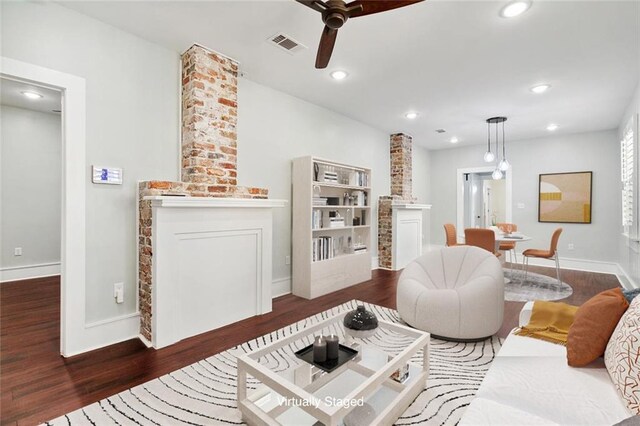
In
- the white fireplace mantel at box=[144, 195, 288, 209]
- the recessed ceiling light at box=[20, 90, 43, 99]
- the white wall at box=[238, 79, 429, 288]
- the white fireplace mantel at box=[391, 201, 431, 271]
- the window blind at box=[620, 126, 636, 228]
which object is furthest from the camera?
the white fireplace mantel at box=[391, 201, 431, 271]

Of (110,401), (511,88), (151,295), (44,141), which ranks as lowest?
(110,401)

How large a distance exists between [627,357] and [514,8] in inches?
92.7

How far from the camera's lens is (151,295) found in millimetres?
2514

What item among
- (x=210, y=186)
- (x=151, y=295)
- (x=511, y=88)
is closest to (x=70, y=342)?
(x=151, y=295)

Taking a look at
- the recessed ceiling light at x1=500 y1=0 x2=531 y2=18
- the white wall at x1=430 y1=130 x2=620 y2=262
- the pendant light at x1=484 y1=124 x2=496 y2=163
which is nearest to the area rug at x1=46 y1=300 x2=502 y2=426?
the recessed ceiling light at x1=500 y1=0 x2=531 y2=18

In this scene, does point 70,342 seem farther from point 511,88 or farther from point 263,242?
point 511,88

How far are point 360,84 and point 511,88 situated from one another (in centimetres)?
188

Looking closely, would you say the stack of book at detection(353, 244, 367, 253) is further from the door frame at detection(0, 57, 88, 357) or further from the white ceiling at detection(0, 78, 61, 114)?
the white ceiling at detection(0, 78, 61, 114)

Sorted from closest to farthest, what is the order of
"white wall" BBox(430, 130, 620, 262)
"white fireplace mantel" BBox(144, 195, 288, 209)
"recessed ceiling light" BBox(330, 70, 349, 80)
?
"white fireplace mantel" BBox(144, 195, 288, 209) < "recessed ceiling light" BBox(330, 70, 349, 80) < "white wall" BBox(430, 130, 620, 262)

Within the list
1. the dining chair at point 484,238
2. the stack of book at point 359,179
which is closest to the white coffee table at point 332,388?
the dining chair at point 484,238

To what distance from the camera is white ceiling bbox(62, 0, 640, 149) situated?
2.33m

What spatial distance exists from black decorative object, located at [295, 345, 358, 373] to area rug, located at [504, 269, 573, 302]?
3.05m

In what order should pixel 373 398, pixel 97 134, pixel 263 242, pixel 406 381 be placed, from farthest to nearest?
pixel 263 242 < pixel 97 134 < pixel 406 381 < pixel 373 398

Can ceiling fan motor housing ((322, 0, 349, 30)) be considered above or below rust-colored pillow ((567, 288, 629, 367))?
above
